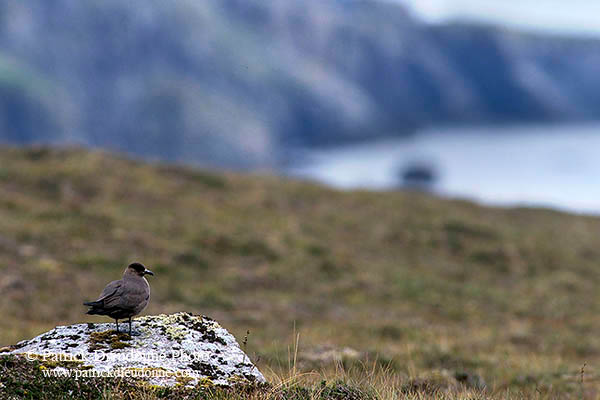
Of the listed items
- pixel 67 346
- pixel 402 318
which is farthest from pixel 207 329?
pixel 402 318

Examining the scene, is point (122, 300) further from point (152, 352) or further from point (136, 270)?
point (152, 352)

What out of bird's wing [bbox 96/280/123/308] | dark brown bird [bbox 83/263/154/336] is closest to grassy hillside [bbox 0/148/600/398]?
dark brown bird [bbox 83/263/154/336]

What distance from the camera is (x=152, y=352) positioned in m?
5.58

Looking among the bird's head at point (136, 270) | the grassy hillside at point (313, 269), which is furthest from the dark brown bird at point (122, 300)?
the grassy hillside at point (313, 269)

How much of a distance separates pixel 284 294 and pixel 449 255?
11.4 metres

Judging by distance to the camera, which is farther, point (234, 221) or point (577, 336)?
point (234, 221)

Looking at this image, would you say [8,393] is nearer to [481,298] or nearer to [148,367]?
[148,367]

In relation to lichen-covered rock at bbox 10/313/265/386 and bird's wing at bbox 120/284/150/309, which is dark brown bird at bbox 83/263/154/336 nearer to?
bird's wing at bbox 120/284/150/309

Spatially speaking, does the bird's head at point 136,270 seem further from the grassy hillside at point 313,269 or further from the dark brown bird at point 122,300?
the grassy hillside at point 313,269

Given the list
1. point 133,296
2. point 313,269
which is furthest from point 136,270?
point 313,269

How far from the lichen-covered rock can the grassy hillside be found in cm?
372

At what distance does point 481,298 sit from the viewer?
22719 mm

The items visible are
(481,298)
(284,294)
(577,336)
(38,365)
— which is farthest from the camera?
(481,298)

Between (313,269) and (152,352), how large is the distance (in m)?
18.5
